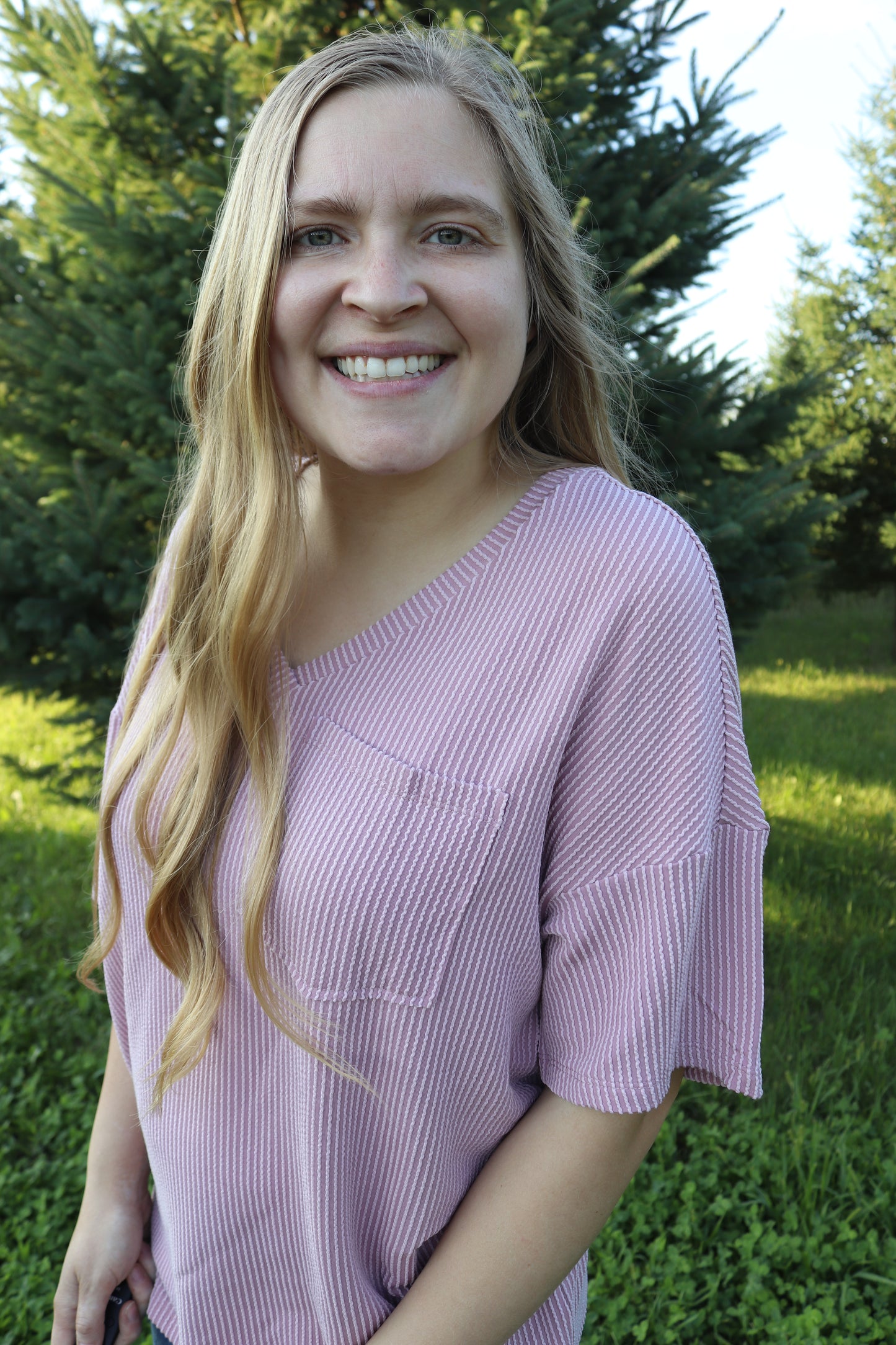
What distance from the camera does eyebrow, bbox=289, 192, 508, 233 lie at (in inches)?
43.2

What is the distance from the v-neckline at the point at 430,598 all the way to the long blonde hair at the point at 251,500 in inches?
2.8

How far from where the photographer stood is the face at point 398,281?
1100 mm

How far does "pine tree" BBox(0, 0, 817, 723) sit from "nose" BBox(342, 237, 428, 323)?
2458 millimetres

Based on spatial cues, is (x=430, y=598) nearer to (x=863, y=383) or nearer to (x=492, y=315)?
(x=492, y=315)

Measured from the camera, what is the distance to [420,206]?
1098 millimetres

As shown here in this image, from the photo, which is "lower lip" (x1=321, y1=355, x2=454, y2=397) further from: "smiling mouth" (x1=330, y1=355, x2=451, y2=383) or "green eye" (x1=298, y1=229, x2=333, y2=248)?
"green eye" (x1=298, y1=229, x2=333, y2=248)

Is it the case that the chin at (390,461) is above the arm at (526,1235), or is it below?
above

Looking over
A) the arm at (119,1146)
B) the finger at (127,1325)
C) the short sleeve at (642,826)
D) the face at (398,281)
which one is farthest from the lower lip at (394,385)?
the finger at (127,1325)

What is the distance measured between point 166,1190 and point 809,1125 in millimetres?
2146

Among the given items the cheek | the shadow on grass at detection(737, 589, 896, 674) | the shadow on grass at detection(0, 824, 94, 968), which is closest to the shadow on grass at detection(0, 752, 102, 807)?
the shadow on grass at detection(0, 824, 94, 968)

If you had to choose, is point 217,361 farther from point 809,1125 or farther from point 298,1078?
point 809,1125

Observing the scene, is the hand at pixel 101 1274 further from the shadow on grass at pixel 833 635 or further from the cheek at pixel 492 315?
the shadow on grass at pixel 833 635

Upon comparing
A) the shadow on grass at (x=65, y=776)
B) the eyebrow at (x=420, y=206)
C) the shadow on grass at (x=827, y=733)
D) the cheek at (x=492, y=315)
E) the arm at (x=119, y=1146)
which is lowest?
the shadow on grass at (x=65, y=776)

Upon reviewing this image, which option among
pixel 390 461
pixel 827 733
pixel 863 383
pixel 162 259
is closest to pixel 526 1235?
pixel 390 461
